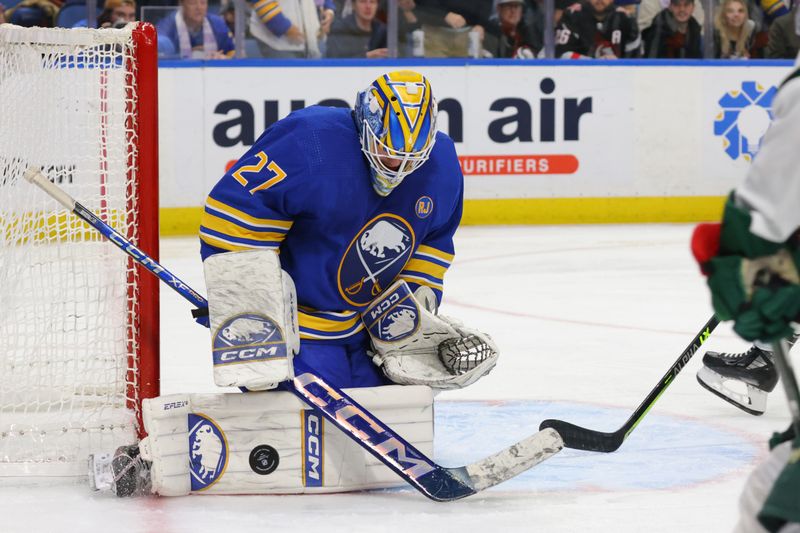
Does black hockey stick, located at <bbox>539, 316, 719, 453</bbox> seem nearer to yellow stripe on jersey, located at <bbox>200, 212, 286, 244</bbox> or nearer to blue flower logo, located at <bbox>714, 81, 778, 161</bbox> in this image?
yellow stripe on jersey, located at <bbox>200, 212, 286, 244</bbox>

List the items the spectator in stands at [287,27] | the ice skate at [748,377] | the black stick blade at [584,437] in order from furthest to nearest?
1. the spectator in stands at [287,27]
2. the ice skate at [748,377]
3. the black stick blade at [584,437]

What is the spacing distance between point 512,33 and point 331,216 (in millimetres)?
4884

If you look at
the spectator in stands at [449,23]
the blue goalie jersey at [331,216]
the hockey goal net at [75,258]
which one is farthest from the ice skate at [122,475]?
the spectator in stands at [449,23]

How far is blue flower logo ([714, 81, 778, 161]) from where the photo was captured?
7.29m

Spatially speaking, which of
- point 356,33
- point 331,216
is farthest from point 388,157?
point 356,33

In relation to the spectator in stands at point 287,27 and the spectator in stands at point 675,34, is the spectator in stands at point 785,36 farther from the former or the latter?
the spectator in stands at point 287,27

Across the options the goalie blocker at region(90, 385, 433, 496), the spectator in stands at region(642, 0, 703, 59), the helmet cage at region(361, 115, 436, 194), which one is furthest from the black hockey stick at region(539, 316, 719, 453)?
the spectator in stands at region(642, 0, 703, 59)

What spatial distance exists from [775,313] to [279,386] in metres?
1.23

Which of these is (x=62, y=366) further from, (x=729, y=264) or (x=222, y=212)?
(x=729, y=264)

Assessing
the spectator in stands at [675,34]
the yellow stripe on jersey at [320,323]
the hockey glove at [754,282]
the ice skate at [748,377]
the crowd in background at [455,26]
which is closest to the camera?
the hockey glove at [754,282]

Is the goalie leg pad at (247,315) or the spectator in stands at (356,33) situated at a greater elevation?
the spectator in stands at (356,33)

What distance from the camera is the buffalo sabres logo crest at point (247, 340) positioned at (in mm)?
2375

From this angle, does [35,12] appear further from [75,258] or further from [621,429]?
[621,429]

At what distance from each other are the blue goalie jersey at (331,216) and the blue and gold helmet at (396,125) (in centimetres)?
7
